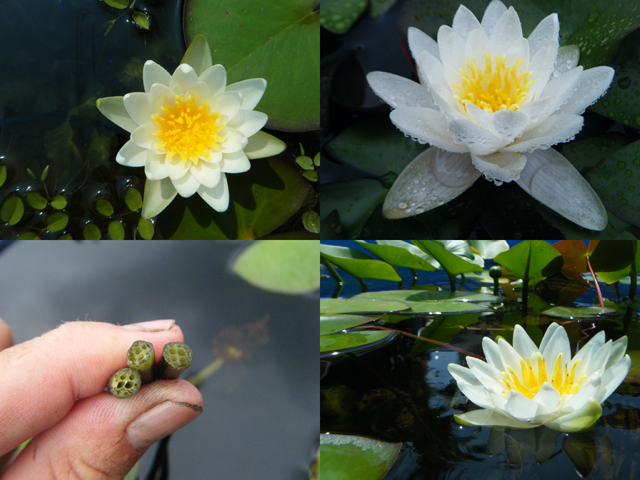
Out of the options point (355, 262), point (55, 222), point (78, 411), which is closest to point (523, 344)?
point (355, 262)

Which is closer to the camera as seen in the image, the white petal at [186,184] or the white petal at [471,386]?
the white petal at [471,386]

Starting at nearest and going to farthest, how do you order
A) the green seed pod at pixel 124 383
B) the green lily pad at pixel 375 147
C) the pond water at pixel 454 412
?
the pond water at pixel 454 412 < the green seed pod at pixel 124 383 < the green lily pad at pixel 375 147

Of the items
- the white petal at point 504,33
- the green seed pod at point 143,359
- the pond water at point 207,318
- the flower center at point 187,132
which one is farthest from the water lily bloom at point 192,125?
the white petal at point 504,33

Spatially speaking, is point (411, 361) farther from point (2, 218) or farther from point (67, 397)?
point (2, 218)

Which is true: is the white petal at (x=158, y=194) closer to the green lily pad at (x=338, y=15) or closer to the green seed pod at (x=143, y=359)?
the green seed pod at (x=143, y=359)

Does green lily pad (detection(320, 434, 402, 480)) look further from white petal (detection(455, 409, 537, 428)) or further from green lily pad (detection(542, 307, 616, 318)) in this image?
green lily pad (detection(542, 307, 616, 318))

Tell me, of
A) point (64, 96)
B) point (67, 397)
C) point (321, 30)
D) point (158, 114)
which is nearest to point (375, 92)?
point (321, 30)

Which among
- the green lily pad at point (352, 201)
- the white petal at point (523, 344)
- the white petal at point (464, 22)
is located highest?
the white petal at point (464, 22)

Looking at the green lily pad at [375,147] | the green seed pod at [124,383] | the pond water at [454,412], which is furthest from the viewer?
the green lily pad at [375,147]
